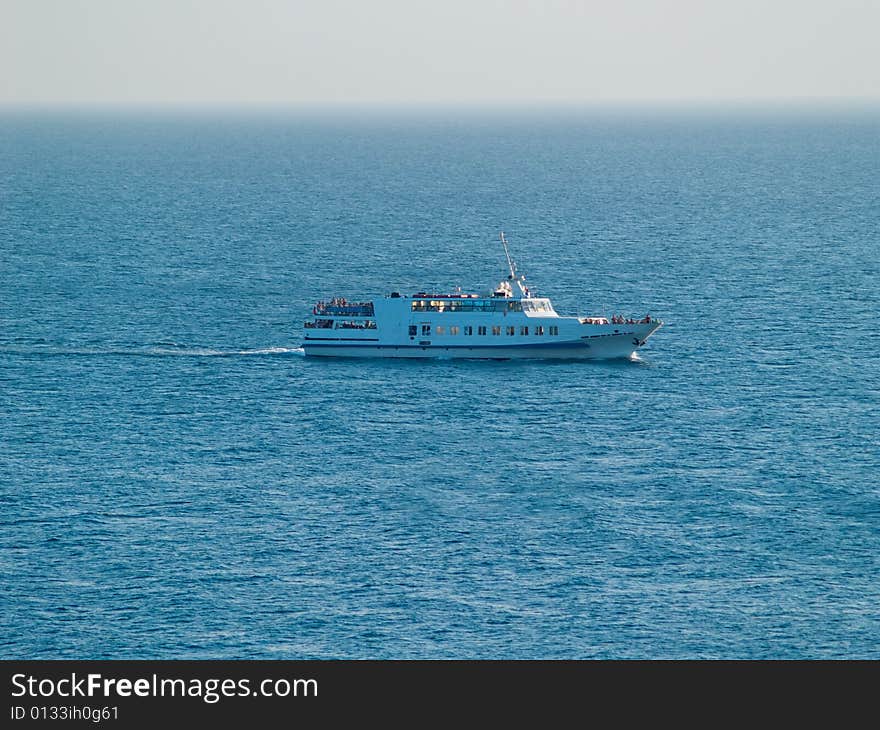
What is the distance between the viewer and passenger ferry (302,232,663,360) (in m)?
177

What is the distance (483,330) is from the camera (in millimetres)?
178375

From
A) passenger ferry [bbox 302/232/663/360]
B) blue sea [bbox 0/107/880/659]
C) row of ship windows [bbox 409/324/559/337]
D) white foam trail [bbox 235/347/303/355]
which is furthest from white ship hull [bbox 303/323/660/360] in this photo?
white foam trail [bbox 235/347/303/355]

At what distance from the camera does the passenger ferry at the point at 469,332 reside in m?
177

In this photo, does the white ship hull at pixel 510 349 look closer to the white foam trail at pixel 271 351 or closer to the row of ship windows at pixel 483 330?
the row of ship windows at pixel 483 330

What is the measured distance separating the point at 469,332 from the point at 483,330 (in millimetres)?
1583

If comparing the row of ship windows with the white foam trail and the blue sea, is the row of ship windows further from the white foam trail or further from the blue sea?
the white foam trail

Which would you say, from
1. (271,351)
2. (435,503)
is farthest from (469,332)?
(435,503)

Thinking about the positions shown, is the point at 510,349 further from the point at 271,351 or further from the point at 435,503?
the point at 435,503

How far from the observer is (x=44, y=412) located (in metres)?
152
